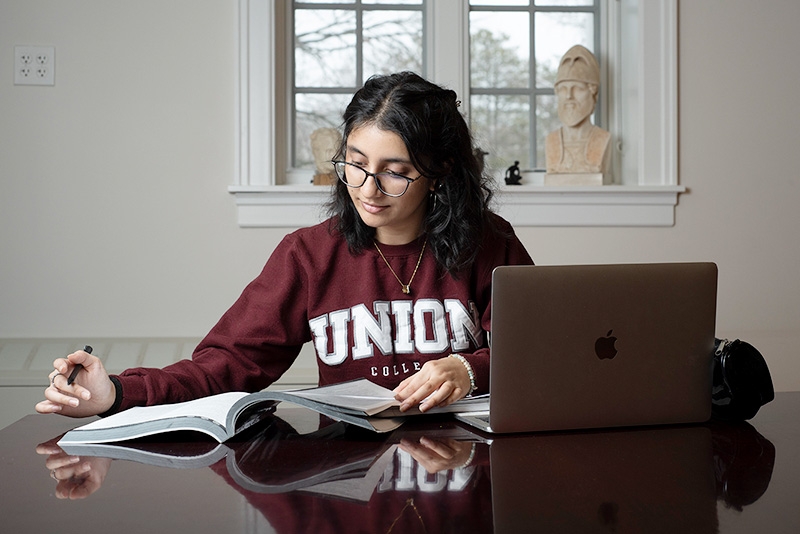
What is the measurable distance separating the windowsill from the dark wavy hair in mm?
929

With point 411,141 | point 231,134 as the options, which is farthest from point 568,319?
point 231,134

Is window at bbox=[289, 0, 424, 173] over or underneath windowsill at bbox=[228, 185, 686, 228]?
over

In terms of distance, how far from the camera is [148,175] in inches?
92.8

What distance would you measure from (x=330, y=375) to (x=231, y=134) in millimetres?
1213

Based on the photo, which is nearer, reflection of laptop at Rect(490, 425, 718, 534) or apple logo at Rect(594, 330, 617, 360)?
reflection of laptop at Rect(490, 425, 718, 534)

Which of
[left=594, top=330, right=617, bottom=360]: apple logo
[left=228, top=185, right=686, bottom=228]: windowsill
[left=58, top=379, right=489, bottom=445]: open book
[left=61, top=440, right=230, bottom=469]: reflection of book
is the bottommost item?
[left=61, top=440, right=230, bottom=469]: reflection of book

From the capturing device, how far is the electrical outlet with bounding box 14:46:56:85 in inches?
90.7

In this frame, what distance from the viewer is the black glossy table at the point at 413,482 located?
1.99 ft

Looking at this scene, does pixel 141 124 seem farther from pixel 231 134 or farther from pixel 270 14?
pixel 270 14

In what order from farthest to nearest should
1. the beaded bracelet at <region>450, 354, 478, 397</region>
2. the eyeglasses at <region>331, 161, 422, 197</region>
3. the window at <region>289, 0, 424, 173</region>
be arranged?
the window at <region>289, 0, 424, 173</region> < the eyeglasses at <region>331, 161, 422, 197</region> < the beaded bracelet at <region>450, 354, 478, 397</region>

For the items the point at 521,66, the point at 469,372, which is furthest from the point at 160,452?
the point at 521,66

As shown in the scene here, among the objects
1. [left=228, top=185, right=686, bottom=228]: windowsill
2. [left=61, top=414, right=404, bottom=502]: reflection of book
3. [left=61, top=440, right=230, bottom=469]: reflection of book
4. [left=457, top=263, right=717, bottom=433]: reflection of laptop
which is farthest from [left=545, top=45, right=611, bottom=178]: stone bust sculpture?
[left=61, top=440, right=230, bottom=469]: reflection of book

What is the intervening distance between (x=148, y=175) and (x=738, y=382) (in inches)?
72.2

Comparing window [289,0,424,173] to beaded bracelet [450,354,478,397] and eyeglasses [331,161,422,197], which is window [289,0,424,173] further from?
beaded bracelet [450,354,478,397]
